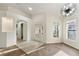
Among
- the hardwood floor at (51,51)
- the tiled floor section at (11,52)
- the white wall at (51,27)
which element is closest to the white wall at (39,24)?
the white wall at (51,27)

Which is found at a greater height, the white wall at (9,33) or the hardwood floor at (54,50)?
the white wall at (9,33)

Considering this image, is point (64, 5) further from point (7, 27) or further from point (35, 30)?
point (7, 27)

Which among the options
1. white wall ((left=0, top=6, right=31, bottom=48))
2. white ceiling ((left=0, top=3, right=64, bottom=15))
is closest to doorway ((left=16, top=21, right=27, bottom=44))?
white wall ((left=0, top=6, right=31, bottom=48))

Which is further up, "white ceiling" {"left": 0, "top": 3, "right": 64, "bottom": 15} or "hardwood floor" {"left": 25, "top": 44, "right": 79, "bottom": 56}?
"white ceiling" {"left": 0, "top": 3, "right": 64, "bottom": 15}

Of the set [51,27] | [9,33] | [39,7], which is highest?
[39,7]

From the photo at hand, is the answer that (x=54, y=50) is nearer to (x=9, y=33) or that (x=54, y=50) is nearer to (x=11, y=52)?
(x=11, y=52)

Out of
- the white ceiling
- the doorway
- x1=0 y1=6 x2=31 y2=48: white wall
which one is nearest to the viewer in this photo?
the white ceiling

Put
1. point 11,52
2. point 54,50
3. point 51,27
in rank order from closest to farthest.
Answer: point 11,52 → point 54,50 → point 51,27

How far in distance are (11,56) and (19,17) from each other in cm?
102

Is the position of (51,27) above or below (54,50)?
above

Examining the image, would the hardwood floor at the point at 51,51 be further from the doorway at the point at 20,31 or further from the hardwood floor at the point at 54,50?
the doorway at the point at 20,31

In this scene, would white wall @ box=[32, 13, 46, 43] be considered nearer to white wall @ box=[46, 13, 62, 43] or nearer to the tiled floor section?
white wall @ box=[46, 13, 62, 43]

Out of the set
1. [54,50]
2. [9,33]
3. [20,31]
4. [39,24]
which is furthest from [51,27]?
[9,33]

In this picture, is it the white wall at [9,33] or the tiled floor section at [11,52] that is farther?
the white wall at [9,33]
